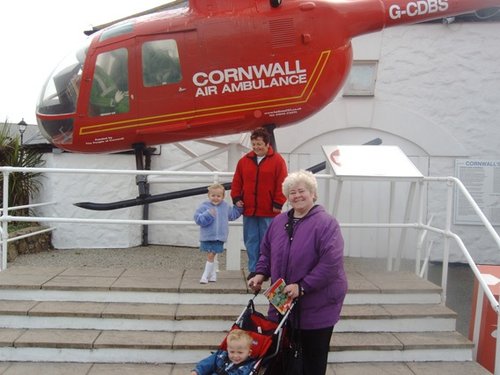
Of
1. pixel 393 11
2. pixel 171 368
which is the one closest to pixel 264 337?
pixel 171 368

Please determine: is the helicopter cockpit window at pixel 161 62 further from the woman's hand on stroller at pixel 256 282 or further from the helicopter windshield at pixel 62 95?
the woman's hand on stroller at pixel 256 282

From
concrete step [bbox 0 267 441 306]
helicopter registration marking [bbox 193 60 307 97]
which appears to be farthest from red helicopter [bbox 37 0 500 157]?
concrete step [bbox 0 267 441 306]

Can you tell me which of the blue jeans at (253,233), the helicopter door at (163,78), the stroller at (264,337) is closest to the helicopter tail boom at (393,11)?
the helicopter door at (163,78)

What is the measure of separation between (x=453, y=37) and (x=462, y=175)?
8.11ft

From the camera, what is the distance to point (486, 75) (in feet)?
27.7

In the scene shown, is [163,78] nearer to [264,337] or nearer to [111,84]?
[111,84]

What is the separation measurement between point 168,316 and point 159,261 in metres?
3.18

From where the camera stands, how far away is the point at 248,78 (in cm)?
514

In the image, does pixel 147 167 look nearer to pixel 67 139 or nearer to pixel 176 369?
pixel 67 139

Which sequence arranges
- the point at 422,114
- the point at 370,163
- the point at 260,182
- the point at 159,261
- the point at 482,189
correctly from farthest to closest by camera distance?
the point at 422,114 → the point at 482,189 → the point at 159,261 → the point at 370,163 → the point at 260,182

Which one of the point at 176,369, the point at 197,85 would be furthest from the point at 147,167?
the point at 176,369

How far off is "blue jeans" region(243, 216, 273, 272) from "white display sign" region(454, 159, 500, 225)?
5193 mm

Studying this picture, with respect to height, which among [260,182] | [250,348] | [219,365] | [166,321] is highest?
[260,182]

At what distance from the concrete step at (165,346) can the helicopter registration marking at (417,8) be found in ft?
11.8
